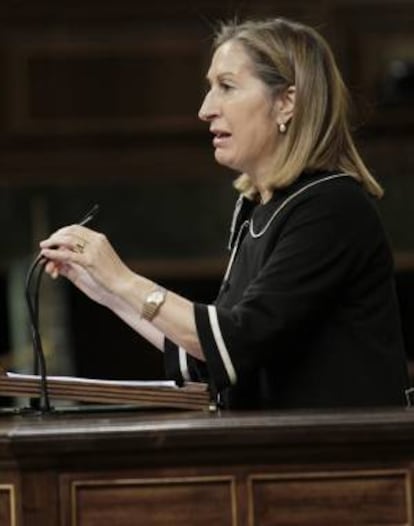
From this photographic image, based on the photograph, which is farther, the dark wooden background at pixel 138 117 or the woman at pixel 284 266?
the dark wooden background at pixel 138 117

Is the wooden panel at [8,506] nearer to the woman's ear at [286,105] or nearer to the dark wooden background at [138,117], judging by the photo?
the woman's ear at [286,105]

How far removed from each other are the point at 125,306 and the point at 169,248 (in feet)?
12.1

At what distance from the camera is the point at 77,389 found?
3.18 metres

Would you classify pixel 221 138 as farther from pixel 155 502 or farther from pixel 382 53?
pixel 382 53

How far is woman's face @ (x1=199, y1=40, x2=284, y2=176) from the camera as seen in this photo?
3543 millimetres

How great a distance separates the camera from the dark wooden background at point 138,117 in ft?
23.7

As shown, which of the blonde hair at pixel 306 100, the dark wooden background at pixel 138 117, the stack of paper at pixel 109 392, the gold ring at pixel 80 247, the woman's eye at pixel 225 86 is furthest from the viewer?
the dark wooden background at pixel 138 117

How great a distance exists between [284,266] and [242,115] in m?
0.47

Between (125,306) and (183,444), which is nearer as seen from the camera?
(183,444)

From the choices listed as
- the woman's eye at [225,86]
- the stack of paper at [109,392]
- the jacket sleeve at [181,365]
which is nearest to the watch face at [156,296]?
the stack of paper at [109,392]

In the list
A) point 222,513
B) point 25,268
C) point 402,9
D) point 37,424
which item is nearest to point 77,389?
point 37,424

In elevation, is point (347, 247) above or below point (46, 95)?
below

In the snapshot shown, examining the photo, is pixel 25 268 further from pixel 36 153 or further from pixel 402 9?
pixel 402 9

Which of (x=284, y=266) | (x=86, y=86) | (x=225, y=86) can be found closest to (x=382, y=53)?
(x=86, y=86)
